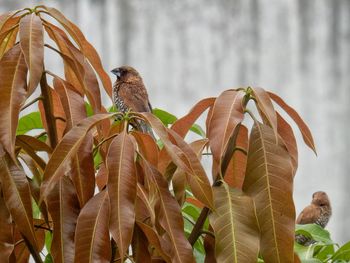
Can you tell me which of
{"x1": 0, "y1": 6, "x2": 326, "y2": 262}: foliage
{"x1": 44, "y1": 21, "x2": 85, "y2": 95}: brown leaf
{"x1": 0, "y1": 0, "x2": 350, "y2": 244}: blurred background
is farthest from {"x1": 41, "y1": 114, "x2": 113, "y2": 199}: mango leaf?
{"x1": 0, "y1": 0, "x2": 350, "y2": 244}: blurred background

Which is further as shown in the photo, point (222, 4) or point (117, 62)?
point (222, 4)

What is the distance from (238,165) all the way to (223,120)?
14 centimetres

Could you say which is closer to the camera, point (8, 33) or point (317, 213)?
point (8, 33)

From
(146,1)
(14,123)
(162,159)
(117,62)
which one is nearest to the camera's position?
(14,123)

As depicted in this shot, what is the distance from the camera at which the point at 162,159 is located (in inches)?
40.0

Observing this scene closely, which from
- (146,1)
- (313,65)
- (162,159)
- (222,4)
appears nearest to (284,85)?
(313,65)

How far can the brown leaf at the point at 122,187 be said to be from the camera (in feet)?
2.86

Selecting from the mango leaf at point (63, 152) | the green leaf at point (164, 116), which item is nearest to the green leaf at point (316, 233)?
the green leaf at point (164, 116)

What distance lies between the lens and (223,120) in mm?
952

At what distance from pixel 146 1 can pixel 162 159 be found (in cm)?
453

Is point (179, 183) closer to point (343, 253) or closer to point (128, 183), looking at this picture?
point (128, 183)

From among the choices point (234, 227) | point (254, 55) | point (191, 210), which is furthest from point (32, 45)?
point (254, 55)

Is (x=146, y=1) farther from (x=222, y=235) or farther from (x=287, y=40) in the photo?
(x=222, y=235)

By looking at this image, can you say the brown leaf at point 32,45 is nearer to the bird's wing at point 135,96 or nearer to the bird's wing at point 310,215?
the bird's wing at point 135,96
